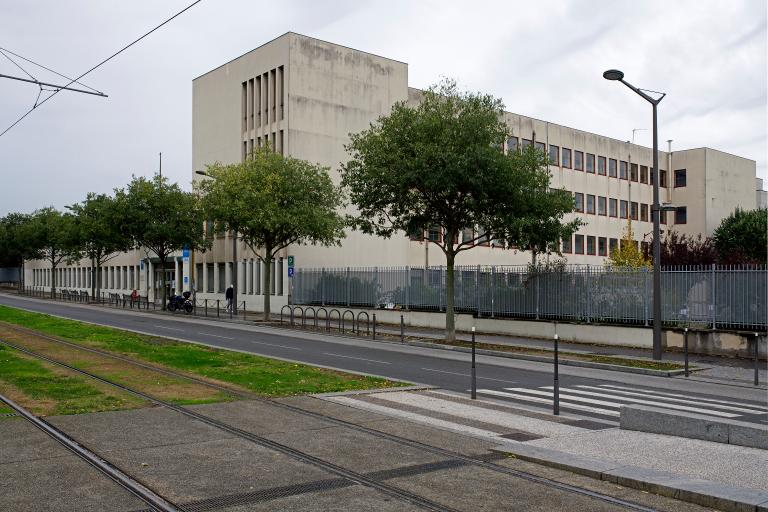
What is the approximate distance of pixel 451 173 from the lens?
25938 mm

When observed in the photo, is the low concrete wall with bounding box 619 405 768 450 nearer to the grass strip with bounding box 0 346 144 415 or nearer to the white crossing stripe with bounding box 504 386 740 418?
the white crossing stripe with bounding box 504 386 740 418

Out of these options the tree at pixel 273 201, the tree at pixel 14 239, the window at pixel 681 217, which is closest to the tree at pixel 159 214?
the tree at pixel 273 201

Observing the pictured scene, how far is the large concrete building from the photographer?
4759 centimetres

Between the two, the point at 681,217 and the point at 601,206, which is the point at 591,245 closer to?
the point at 601,206

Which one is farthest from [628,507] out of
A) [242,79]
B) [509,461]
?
[242,79]

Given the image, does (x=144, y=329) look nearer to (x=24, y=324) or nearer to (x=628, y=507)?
(x=24, y=324)

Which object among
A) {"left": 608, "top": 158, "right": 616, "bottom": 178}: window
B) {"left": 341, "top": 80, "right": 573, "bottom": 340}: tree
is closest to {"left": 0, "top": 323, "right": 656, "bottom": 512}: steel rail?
{"left": 341, "top": 80, "right": 573, "bottom": 340}: tree

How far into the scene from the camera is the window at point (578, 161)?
64.2 metres

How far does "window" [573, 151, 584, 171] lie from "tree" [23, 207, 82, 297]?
4053cm

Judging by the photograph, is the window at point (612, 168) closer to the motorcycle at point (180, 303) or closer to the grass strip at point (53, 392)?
the motorcycle at point (180, 303)

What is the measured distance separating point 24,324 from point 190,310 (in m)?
15.6

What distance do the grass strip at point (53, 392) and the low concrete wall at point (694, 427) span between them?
7.41 metres

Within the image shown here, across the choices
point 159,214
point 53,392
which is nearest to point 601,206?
point 159,214

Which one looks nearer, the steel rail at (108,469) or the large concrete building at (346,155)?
the steel rail at (108,469)
